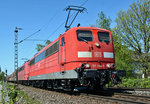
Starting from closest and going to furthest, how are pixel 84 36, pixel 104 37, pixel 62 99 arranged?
pixel 62 99 → pixel 84 36 → pixel 104 37

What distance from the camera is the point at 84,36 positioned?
10648mm

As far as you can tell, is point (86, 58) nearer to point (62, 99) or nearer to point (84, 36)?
point (84, 36)

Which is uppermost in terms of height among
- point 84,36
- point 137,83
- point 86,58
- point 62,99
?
point 84,36

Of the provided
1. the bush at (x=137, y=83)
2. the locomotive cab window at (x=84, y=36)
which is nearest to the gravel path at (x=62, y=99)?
the locomotive cab window at (x=84, y=36)

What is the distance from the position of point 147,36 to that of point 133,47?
2318 millimetres

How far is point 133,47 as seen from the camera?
25.7 metres

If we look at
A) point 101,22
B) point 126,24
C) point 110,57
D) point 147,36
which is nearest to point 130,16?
point 126,24

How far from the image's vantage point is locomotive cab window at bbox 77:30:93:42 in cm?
1052

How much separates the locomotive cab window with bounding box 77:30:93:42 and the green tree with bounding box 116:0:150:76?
15016 mm

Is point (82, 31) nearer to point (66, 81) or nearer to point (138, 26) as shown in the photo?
point (66, 81)

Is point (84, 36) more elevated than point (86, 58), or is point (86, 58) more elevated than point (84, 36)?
point (84, 36)

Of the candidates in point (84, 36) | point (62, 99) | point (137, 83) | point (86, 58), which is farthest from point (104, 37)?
point (137, 83)

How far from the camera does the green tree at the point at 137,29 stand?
960 inches

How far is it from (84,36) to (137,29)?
643 inches
